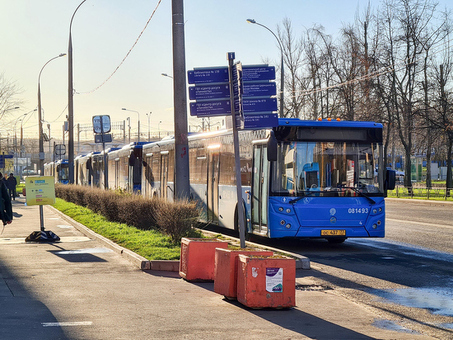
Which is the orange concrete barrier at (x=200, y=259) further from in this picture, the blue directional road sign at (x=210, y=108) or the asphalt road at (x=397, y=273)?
the blue directional road sign at (x=210, y=108)

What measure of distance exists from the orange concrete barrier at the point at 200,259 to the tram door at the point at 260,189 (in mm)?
4518

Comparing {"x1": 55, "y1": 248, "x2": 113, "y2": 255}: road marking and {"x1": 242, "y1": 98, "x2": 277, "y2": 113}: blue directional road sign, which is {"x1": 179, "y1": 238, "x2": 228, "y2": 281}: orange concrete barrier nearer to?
{"x1": 242, "y1": 98, "x2": 277, "y2": 113}: blue directional road sign

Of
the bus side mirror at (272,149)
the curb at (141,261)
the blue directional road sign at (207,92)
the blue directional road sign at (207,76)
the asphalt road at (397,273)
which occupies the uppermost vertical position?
the blue directional road sign at (207,76)

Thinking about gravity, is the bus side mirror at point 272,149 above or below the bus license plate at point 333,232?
above

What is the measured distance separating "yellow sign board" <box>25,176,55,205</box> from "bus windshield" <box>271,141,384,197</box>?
20.5 feet

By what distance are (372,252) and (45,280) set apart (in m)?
7.49

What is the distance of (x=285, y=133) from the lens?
14883mm

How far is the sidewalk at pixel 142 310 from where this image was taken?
22.9ft

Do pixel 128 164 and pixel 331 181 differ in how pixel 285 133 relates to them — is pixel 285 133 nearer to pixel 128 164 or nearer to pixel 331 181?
pixel 331 181

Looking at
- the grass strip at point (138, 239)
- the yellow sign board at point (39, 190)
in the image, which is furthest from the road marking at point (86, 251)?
the yellow sign board at point (39, 190)

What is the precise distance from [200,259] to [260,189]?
5020mm

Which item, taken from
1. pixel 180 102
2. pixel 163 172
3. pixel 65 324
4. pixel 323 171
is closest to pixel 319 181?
pixel 323 171

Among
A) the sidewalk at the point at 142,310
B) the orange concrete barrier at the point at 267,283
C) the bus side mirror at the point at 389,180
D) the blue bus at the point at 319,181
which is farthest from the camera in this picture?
the bus side mirror at the point at 389,180

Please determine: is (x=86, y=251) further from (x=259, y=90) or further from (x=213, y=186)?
(x=259, y=90)
